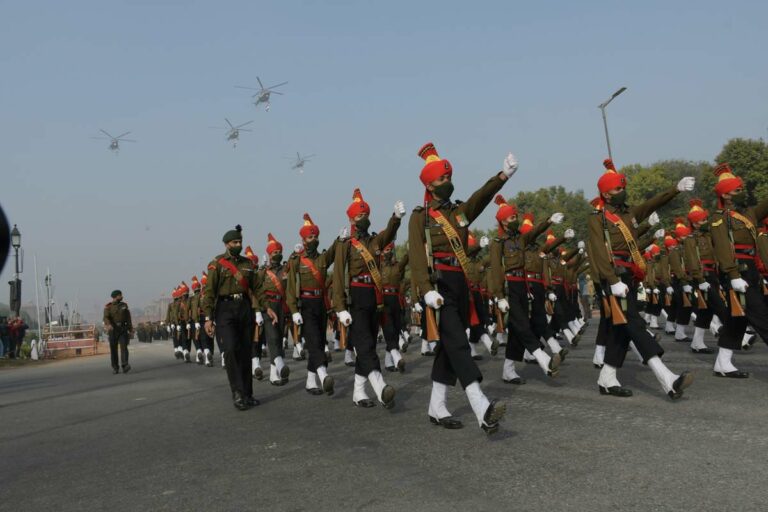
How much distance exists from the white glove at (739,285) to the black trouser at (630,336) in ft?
4.37

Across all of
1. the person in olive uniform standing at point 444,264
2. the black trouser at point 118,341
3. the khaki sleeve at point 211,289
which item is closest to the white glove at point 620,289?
the person in olive uniform standing at point 444,264

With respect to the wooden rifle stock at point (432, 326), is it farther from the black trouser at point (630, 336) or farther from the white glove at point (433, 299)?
the black trouser at point (630, 336)

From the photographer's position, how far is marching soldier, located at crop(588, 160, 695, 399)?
22.9 feet

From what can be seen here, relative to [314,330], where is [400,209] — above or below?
above

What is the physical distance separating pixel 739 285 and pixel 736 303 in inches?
9.4

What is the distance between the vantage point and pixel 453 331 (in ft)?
19.9

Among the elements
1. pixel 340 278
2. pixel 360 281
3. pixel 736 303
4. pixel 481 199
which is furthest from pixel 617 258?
pixel 340 278

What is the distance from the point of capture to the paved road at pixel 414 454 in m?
3.98

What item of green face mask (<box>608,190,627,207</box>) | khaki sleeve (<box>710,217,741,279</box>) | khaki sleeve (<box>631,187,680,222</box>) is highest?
green face mask (<box>608,190,627,207</box>)

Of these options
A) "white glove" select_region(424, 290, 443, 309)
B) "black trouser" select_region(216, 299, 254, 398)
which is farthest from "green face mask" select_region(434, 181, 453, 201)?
"black trouser" select_region(216, 299, 254, 398)

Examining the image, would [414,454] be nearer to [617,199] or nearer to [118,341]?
[617,199]

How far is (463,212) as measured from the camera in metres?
6.22

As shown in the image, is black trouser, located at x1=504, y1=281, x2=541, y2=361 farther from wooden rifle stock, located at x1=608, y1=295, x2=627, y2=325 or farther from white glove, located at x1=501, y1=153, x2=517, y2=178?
white glove, located at x1=501, y1=153, x2=517, y2=178

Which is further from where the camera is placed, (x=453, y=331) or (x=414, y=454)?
(x=453, y=331)
